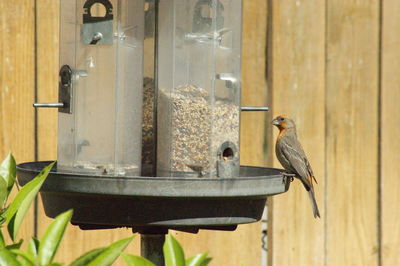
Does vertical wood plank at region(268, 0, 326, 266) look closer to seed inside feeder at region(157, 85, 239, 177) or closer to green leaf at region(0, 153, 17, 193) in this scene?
seed inside feeder at region(157, 85, 239, 177)

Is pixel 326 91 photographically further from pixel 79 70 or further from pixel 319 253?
pixel 79 70

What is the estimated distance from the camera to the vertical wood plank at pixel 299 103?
413cm

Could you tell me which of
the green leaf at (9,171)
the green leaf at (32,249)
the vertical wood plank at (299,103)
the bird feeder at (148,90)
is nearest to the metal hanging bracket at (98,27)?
the bird feeder at (148,90)

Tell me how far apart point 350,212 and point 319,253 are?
0.85ft

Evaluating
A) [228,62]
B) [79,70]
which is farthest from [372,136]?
[79,70]

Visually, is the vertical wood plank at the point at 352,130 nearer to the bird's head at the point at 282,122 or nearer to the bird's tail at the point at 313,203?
the bird's tail at the point at 313,203

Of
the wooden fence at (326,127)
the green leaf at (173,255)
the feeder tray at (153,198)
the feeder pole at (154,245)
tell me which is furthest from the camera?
the wooden fence at (326,127)

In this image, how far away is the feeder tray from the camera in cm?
233

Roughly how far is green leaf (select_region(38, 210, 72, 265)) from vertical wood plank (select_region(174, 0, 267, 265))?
2.39 meters

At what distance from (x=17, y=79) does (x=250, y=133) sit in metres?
1.11

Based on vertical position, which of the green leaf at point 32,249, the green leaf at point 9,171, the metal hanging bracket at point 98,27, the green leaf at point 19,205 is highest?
the metal hanging bracket at point 98,27

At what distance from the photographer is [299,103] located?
4.19 m

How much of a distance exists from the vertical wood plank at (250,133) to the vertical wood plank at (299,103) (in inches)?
2.4

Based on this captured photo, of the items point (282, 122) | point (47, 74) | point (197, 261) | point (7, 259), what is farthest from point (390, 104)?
point (7, 259)
